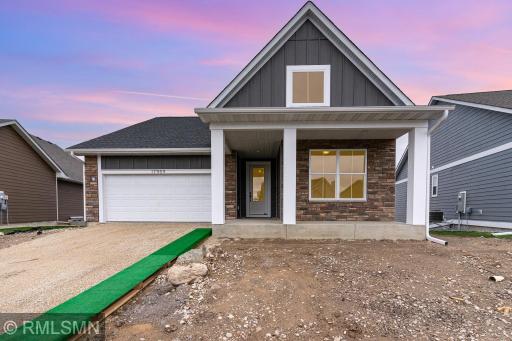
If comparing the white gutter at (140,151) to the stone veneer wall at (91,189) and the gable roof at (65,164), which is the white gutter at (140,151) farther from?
the gable roof at (65,164)

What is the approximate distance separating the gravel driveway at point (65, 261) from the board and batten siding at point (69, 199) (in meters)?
A: 8.92

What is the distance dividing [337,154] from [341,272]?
4667 mm

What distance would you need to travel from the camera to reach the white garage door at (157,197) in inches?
379

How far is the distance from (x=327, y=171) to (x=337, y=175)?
340 mm

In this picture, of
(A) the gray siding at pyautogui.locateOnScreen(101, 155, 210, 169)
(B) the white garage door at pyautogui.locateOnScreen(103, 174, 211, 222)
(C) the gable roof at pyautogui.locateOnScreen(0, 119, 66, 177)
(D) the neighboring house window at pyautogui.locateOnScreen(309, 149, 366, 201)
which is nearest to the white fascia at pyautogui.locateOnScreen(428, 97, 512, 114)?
(D) the neighboring house window at pyautogui.locateOnScreen(309, 149, 366, 201)

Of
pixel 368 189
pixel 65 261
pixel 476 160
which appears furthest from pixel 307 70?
pixel 476 160

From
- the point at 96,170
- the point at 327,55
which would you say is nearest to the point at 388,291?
the point at 327,55

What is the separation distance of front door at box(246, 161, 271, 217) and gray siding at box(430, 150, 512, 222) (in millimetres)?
8732

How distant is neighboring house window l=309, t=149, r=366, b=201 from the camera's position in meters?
8.04

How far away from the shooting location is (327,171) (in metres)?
8.12

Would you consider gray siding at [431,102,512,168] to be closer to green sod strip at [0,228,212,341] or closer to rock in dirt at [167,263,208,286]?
rock in dirt at [167,263,208,286]

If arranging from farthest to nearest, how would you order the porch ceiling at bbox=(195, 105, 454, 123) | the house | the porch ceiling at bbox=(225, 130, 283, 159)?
1. the porch ceiling at bbox=(225, 130, 283, 159)
2. the house
3. the porch ceiling at bbox=(195, 105, 454, 123)

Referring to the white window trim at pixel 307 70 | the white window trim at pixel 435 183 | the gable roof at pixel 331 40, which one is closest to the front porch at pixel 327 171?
the white window trim at pixel 307 70

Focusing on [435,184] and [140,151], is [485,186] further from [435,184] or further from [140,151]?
[140,151]
